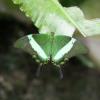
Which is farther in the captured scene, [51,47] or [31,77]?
[31,77]

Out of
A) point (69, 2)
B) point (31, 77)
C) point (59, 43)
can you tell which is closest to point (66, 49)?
point (59, 43)

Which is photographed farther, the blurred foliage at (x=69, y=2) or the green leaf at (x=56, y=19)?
the blurred foliage at (x=69, y=2)

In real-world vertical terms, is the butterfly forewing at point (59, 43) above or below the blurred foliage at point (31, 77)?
above

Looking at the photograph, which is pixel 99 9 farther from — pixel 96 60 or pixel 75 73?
pixel 75 73

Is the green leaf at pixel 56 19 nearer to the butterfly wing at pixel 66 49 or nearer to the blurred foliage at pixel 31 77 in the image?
the butterfly wing at pixel 66 49

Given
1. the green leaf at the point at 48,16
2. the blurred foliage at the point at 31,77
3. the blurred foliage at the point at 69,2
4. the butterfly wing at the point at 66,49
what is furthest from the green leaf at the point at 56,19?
the blurred foliage at the point at 31,77

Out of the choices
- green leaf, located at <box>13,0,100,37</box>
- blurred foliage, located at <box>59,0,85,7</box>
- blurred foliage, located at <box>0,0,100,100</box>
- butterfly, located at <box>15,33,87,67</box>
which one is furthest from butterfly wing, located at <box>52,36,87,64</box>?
blurred foliage, located at <box>0,0,100,100</box>

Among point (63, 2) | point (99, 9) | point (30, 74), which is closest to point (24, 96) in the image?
point (30, 74)

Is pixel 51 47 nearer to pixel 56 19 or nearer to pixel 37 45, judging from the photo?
pixel 37 45
